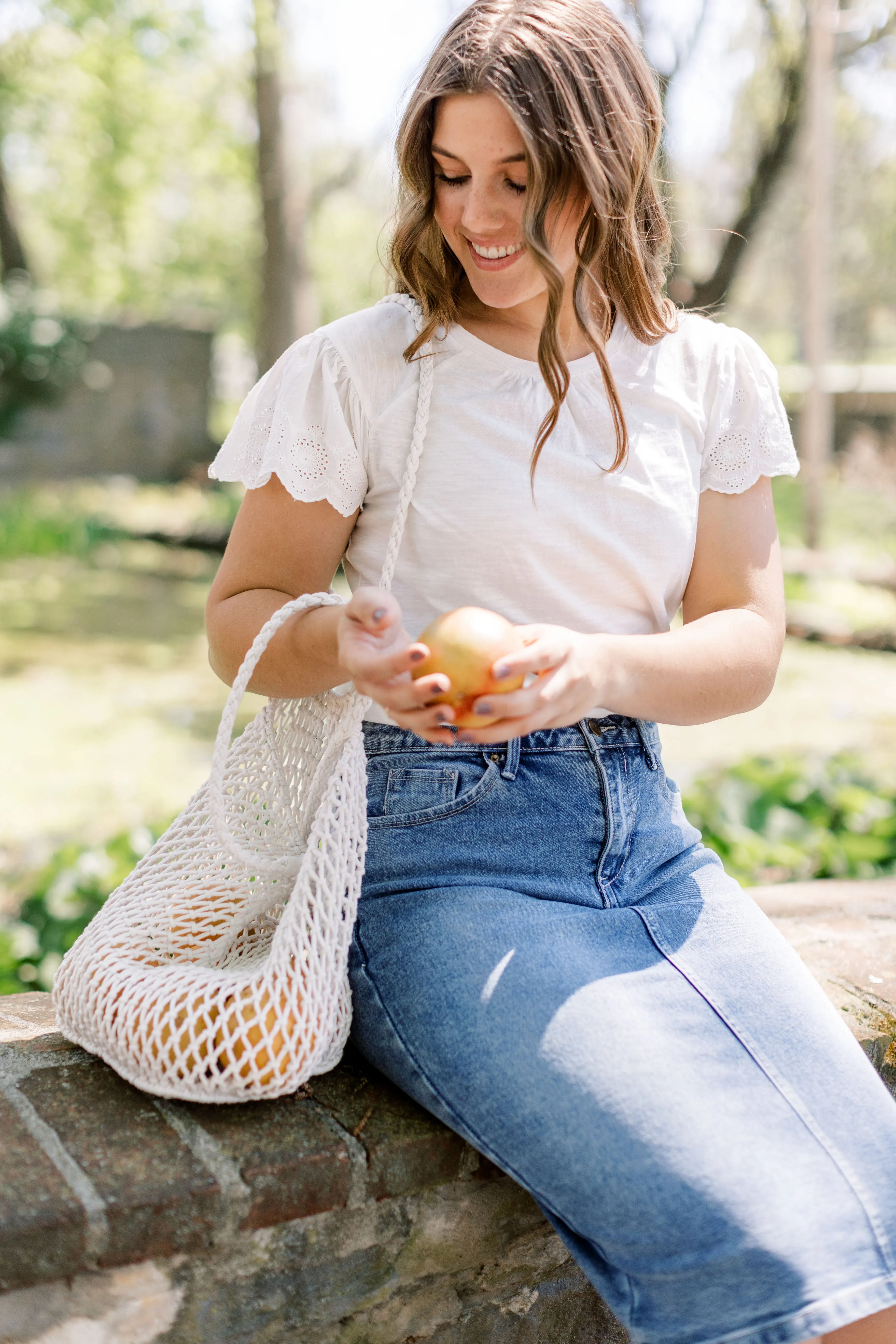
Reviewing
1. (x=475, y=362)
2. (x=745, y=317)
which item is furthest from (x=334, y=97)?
(x=475, y=362)

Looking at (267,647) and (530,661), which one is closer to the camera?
(530,661)

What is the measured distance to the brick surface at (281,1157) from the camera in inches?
48.7

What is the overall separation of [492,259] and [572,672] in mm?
566

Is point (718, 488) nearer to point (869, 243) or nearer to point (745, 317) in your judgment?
point (869, 243)

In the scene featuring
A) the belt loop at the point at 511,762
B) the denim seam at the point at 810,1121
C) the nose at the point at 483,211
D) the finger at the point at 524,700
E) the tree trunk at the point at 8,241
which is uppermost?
the tree trunk at the point at 8,241

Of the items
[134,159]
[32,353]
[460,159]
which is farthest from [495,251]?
[134,159]

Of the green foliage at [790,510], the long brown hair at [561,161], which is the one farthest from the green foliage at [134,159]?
the long brown hair at [561,161]

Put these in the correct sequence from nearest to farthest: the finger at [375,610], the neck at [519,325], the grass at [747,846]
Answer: the finger at [375,610] < the neck at [519,325] < the grass at [747,846]

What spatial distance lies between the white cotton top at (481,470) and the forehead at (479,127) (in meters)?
0.23

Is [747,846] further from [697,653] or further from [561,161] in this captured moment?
[561,161]

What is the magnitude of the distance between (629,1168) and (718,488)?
0.91 m

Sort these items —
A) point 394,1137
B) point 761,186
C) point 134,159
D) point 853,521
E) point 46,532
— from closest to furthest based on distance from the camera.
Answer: point 394,1137 < point 761,186 < point 46,532 < point 853,521 < point 134,159

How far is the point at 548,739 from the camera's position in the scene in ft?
4.84

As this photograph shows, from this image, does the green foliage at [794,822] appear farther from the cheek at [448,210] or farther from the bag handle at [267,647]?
the cheek at [448,210]
